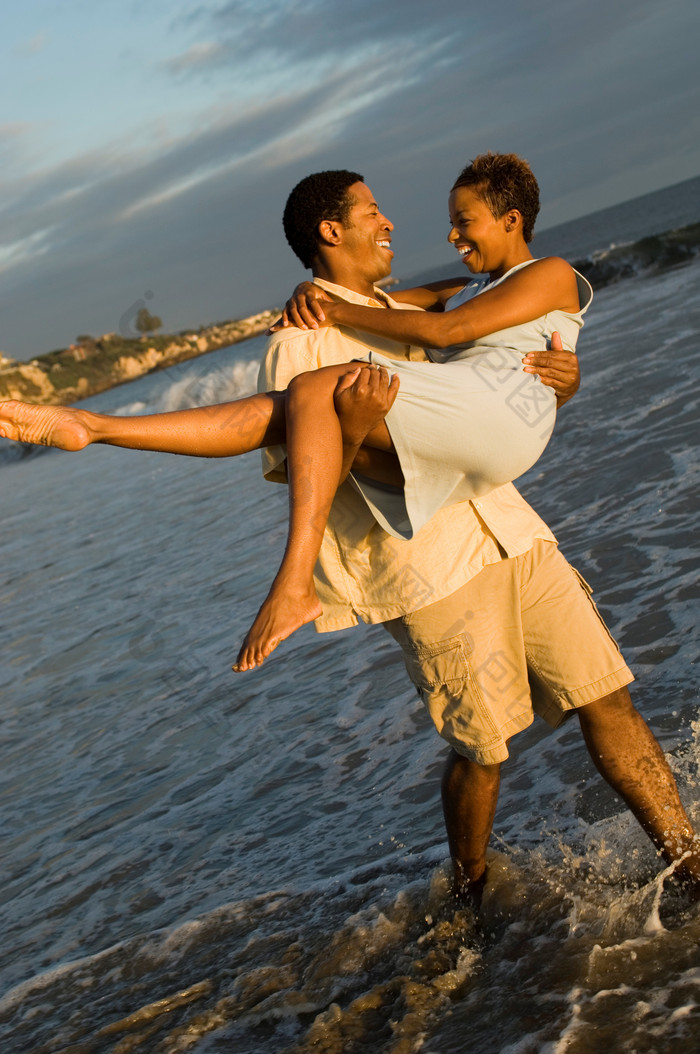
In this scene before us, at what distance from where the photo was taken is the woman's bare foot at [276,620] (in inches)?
100

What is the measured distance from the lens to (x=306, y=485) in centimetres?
260

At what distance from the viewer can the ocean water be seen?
2.78m

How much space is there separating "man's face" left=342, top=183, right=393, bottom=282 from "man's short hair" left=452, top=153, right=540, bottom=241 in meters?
0.28

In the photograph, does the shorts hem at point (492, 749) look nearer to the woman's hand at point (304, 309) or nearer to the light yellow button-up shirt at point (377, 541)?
the light yellow button-up shirt at point (377, 541)

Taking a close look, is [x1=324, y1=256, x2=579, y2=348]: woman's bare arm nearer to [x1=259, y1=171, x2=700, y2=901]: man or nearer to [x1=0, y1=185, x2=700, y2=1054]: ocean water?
[x1=259, y1=171, x2=700, y2=901]: man

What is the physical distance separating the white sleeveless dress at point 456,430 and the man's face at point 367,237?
551mm

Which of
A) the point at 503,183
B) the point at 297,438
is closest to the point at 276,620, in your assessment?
the point at 297,438

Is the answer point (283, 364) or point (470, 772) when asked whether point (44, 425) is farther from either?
point (470, 772)

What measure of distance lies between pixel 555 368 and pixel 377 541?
0.73 metres

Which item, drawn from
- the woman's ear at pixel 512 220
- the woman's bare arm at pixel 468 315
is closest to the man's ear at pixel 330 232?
the woman's bare arm at pixel 468 315

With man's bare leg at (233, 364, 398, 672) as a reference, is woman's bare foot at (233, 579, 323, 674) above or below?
below

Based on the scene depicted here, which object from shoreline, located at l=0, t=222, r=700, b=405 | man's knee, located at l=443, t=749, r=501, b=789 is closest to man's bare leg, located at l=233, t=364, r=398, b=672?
man's knee, located at l=443, t=749, r=501, b=789

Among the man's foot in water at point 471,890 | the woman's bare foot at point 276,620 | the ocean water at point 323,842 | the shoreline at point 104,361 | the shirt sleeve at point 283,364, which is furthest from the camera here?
the shoreline at point 104,361

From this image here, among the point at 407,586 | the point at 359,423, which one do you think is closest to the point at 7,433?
the point at 359,423
